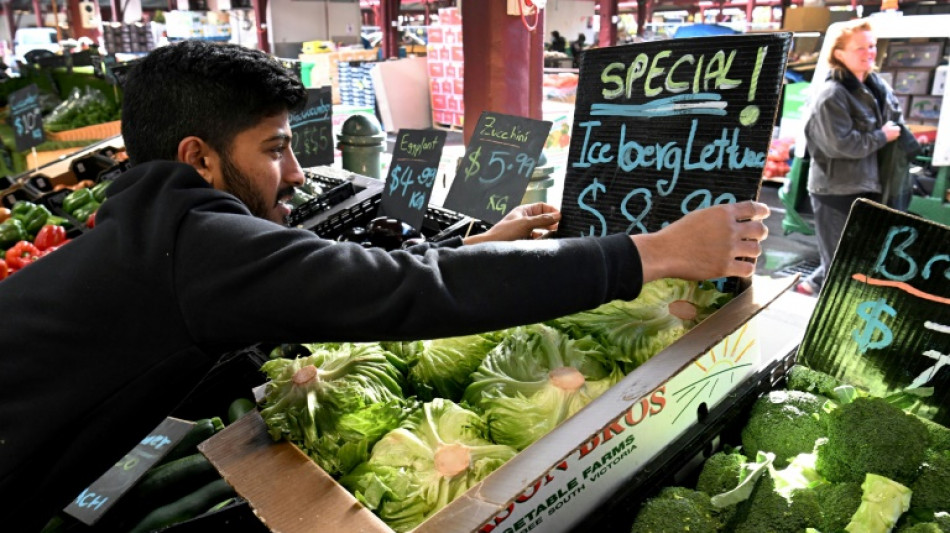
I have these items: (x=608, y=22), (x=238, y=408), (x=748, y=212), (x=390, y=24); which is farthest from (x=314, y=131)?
(x=390, y=24)

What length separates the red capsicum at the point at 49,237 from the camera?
406 centimetres

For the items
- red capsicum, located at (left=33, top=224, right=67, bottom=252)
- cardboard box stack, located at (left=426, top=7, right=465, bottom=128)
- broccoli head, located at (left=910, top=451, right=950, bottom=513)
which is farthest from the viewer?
cardboard box stack, located at (left=426, top=7, right=465, bottom=128)

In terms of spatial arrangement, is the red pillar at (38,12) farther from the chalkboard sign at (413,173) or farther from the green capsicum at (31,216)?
the chalkboard sign at (413,173)

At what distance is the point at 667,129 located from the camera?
5.52 feet

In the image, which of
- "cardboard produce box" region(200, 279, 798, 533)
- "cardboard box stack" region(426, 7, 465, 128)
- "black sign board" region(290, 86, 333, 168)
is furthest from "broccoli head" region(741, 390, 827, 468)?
"cardboard box stack" region(426, 7, 465, 128)

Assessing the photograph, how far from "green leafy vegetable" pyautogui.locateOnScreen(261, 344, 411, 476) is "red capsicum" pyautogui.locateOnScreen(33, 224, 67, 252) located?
3132 mm

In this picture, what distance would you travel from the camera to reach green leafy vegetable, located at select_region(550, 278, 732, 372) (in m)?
1.58

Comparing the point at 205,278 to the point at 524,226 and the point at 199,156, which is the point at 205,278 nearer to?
the point at 199,156

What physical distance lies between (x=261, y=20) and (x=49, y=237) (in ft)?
40.3

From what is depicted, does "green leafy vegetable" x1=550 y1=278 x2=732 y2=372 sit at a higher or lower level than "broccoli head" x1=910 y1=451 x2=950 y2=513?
higher

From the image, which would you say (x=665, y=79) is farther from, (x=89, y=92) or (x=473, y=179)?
(x=89, y=92)

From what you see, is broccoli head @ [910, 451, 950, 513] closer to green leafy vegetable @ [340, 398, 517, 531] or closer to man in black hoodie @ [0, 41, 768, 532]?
man in black hoodie @ [0, 41, 768, 532]

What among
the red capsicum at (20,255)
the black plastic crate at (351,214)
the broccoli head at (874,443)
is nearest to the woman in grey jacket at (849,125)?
the black plastic crate at (351,214)

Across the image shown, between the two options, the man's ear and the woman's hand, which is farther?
the woman's hand
